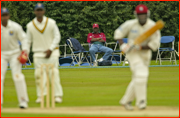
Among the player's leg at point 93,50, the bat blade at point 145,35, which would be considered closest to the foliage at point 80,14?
the player's leg at point 93,50

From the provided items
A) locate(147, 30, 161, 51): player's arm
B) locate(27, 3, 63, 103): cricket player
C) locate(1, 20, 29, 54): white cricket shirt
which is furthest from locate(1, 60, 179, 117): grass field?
locate(147, 30, 161, 51): player's arm

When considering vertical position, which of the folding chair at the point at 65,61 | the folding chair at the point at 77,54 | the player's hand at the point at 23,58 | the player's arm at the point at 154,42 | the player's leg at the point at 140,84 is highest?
the player's arm at the point at 154,42

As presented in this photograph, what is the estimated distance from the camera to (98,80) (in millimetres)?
11398

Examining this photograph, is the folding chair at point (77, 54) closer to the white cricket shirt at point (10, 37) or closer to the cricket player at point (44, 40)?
the cricket player at point (44, 40)

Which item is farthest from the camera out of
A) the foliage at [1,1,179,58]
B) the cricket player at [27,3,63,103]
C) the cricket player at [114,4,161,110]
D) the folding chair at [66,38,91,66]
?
the foliage at [1,1,179,58]

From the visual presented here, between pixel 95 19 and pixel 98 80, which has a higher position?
pixel 95 19

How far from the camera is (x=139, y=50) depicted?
6645mm

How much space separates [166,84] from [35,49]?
386cm

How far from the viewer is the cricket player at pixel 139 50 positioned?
21.3 ft

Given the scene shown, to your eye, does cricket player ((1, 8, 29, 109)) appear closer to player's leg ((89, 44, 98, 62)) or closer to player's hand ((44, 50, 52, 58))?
player's hand ((44, 50, 52, 58))

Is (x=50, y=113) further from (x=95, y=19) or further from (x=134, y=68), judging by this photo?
(x=95, y=19)

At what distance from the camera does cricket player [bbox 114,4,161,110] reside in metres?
6.50

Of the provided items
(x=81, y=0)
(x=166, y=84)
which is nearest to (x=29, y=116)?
(x=166, y=84)

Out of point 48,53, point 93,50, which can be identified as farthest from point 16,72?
point 93,50
